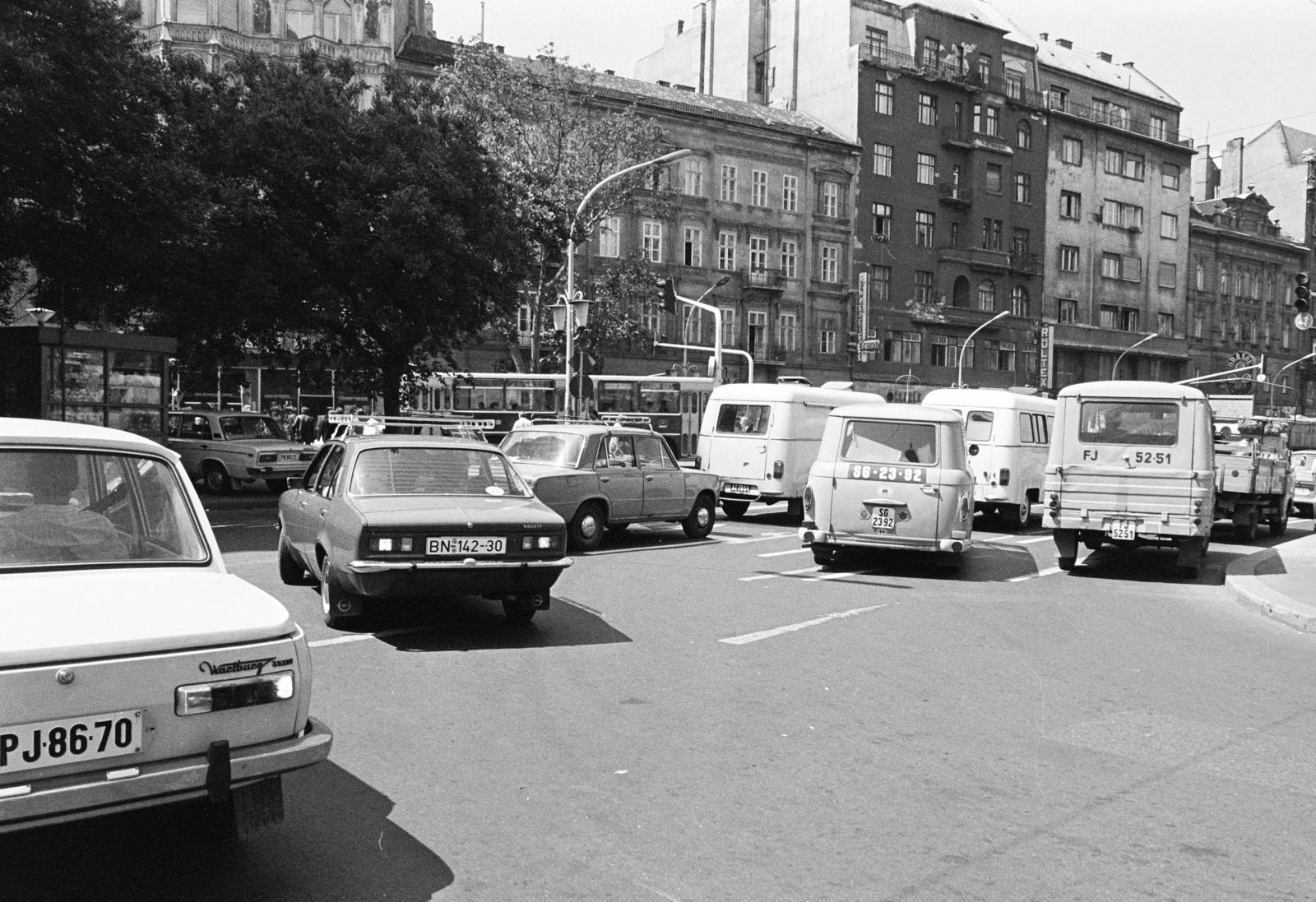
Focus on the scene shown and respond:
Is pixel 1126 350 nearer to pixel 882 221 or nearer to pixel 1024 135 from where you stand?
pixel 1024 135

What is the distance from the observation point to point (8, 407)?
19875 mm

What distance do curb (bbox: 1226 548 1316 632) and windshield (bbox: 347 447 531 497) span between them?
24.1ft

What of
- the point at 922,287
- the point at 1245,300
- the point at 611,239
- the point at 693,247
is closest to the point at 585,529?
the point at 611,239

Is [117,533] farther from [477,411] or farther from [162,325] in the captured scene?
[477,411]

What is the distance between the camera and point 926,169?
203 feet

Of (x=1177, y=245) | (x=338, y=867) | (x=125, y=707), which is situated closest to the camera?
(x=125, y=707)

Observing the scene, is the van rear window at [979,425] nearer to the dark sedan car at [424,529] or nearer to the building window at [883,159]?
the dark sedan car at [424,529]

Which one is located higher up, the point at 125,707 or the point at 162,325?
the point at 162,325

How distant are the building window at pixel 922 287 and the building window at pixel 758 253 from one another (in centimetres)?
971

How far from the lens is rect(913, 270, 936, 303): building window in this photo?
201 feet

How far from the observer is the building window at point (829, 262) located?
58.1 metres

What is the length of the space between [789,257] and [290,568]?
48.1 metres

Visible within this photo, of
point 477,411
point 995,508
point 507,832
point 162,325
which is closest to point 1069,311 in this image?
point 477,411

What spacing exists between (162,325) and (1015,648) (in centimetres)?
1992
